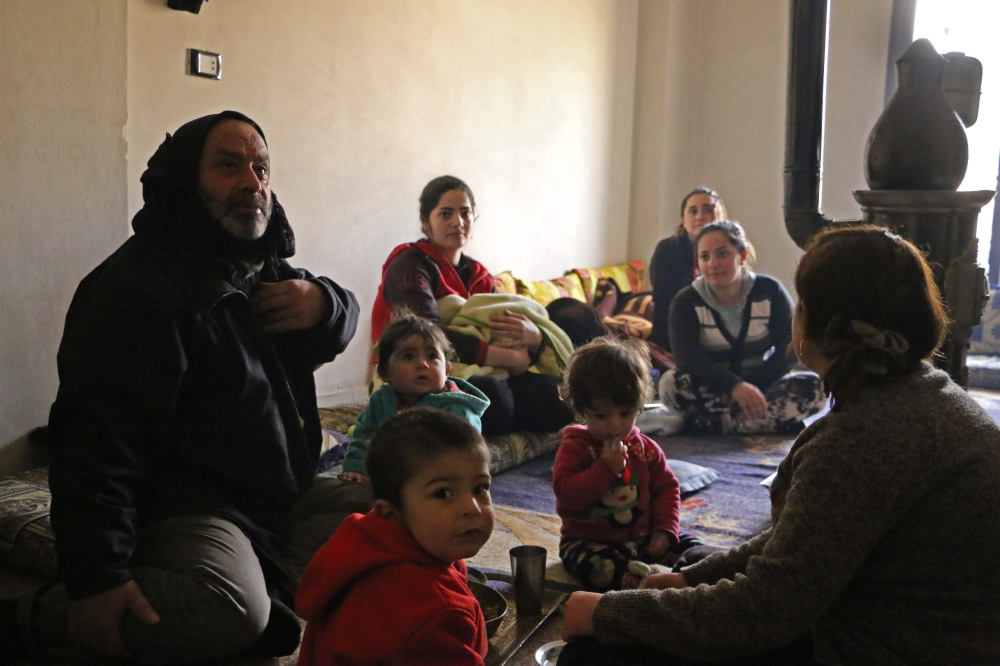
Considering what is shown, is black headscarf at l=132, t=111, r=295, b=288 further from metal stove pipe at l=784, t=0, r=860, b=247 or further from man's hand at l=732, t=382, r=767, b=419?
man's hand at l=732, t=382, r=767, b=419

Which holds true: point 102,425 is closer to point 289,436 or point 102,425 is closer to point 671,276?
point 289,436

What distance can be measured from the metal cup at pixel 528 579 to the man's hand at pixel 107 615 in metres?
0.79

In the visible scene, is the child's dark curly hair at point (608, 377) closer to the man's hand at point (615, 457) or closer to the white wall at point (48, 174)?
the man's hand at point (615, 457)

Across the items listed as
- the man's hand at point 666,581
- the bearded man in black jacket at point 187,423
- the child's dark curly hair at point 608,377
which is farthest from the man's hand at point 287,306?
the man's hand at point 666,581

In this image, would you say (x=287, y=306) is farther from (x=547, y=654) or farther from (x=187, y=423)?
(x=547, y=654)

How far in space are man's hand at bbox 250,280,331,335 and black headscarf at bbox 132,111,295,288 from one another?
0.06 m

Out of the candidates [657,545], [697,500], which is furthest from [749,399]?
[657,545]

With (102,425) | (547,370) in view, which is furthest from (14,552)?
(547,370)

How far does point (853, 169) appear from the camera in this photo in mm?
6879

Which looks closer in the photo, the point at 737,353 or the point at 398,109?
the point at 737,353

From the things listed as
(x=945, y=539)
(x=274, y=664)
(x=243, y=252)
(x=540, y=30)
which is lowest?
(x=274, y=664)

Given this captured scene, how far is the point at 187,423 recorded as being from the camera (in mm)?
1967

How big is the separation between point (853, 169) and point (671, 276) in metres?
2.70

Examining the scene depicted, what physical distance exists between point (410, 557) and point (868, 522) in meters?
0.64
